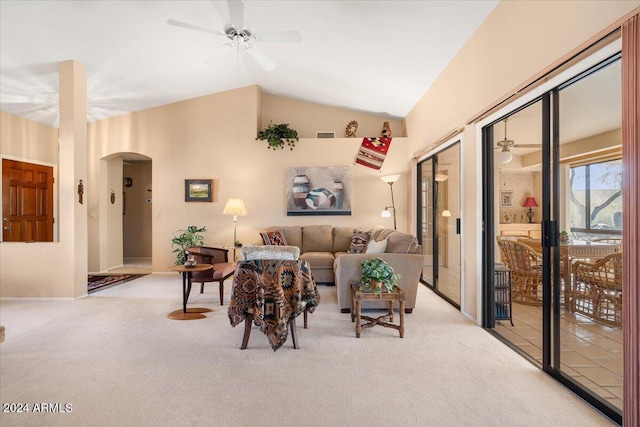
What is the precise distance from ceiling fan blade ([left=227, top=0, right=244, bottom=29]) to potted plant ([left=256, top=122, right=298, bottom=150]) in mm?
3122

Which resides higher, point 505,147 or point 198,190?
point 505,147

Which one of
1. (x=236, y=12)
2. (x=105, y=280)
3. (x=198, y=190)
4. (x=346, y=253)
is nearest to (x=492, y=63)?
(x=236, y=12)

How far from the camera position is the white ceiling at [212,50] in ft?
11.7

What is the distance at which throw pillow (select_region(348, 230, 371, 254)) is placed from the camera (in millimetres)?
5508

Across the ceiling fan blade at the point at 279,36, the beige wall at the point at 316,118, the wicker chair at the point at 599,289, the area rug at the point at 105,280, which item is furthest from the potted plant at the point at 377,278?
the area rug at the point at 105,280

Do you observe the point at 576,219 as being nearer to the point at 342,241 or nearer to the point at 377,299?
the point at 377,299

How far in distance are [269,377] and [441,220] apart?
3.66m

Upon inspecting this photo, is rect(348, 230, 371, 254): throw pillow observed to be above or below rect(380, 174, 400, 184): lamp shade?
below

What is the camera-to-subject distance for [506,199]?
3.26m

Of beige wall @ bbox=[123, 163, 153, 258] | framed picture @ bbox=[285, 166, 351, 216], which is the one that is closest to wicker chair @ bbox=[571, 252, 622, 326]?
framed picture @ bbox=[285, 166, 351, 216]

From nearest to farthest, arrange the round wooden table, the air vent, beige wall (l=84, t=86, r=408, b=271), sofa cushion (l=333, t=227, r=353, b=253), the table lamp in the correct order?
the table lamp
the round wooden table
sofa cushion (l=333, t=227, r=353, b=253)
beige wall (l=84, t=86, r=408, b=271)
the air vent

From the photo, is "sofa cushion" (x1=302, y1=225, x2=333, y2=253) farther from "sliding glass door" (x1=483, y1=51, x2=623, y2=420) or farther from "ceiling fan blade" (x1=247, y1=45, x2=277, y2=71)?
"sliding glass door" (x1=483, y1=51, x2=623, y2=420)

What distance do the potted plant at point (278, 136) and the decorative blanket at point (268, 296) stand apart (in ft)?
13.1

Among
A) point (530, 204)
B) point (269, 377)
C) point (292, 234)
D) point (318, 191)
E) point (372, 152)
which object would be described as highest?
point (372, 152)
